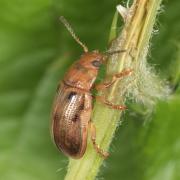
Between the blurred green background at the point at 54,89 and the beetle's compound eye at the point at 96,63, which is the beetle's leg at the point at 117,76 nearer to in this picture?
the blurred green background at the point at 54,89

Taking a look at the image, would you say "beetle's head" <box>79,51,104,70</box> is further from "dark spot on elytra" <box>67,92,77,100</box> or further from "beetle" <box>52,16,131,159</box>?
"dark spot on elytra" <box>67,92,77,100</box>

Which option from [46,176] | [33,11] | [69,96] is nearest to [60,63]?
[69,96]

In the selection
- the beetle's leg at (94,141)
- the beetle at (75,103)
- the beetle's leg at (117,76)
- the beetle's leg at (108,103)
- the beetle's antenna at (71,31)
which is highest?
the beetle's antenna at (71,31)

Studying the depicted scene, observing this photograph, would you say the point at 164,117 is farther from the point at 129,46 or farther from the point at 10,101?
the point at 10,101

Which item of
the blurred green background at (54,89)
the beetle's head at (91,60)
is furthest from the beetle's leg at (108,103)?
the beetle's head at (91,60)

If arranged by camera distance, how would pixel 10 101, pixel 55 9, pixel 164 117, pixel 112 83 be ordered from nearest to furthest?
1. pixel 112 83
2. pixel 164 117
3. pixel 55 9
4. pixel 10 101

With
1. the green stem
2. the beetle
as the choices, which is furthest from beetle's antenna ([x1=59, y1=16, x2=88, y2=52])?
the green stem
